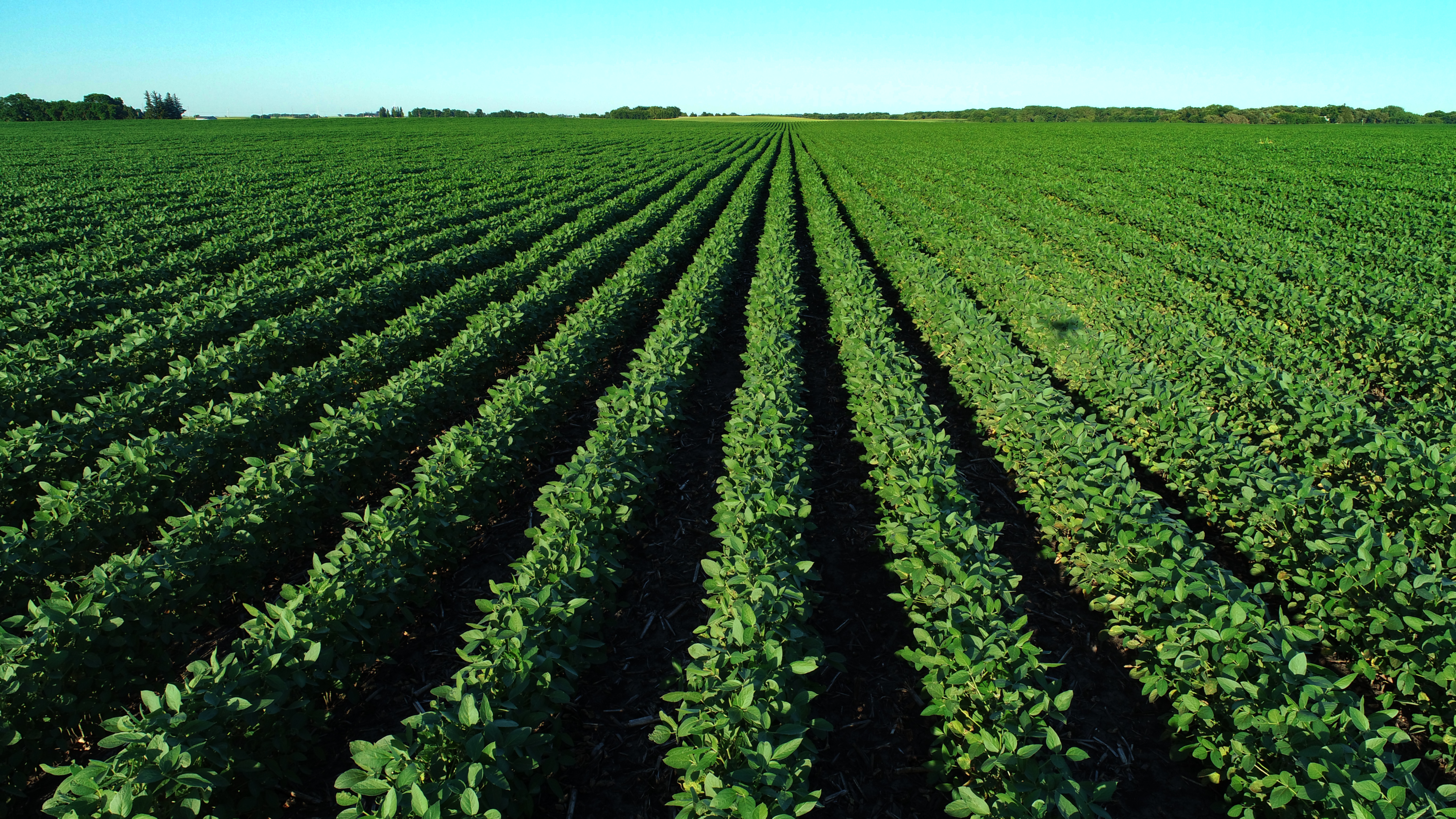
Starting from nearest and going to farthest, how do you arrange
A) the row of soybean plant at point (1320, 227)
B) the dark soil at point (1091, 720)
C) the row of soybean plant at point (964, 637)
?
the row of soybean plant at point (964, 637) → the dark soil at point (1091, 720) → the row of soybean plant at point (1320, 227)

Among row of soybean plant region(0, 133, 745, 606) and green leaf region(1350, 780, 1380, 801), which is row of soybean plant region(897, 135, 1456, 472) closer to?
green leaf region(1350, 780, 1380, 801)

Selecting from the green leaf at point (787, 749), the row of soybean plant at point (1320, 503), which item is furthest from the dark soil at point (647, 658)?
the row of soybean plant at point (1320, 503)

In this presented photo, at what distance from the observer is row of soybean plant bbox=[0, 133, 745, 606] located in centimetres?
446

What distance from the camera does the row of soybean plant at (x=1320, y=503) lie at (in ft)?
12.5

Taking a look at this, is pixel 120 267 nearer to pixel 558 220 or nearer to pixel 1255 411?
pixel 558 220

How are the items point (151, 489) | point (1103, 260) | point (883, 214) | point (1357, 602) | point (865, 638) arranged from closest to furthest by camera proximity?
point (1357, 602) < point (865, 638) < point (151, 489) < point (1103, 260) < point (883, 214)

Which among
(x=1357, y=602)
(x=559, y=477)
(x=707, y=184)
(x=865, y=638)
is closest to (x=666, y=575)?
(x=865, y=638)

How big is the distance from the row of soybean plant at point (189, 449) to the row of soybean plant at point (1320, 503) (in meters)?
7.81

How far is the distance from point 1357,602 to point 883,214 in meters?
16.0

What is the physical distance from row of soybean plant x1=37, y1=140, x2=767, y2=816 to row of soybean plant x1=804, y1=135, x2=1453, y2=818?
3.71 meters

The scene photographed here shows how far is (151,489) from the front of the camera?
510cm

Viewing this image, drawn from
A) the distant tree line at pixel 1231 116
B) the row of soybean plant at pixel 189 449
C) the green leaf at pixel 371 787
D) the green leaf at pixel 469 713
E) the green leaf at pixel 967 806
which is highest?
the distant tree line at pixel 1231 116

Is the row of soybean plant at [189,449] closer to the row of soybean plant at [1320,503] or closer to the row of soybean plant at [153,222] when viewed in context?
the row of soybean plant at [153,222]

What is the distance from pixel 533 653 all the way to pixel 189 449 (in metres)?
4.30
